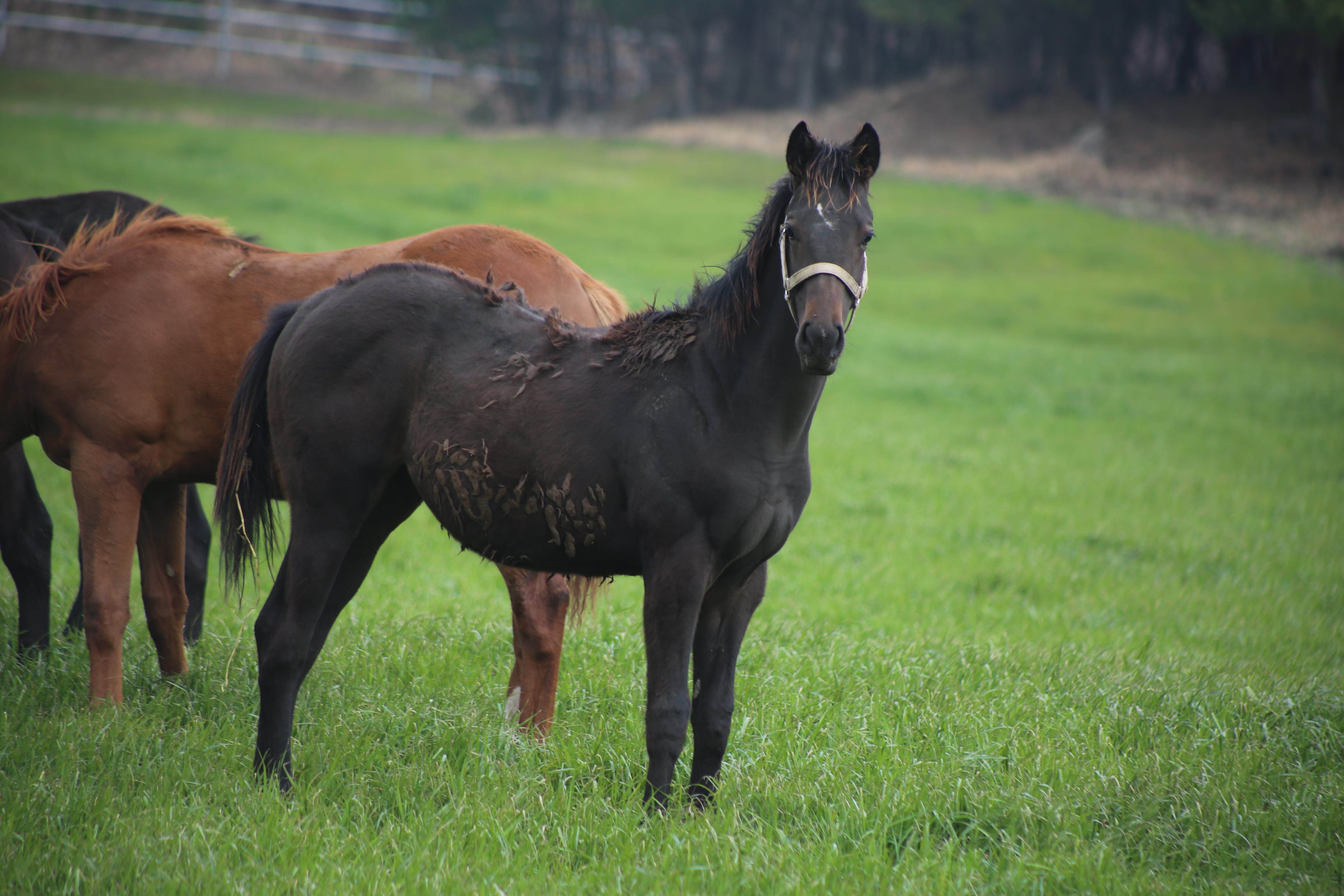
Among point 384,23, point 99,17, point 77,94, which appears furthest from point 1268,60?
point 99,17

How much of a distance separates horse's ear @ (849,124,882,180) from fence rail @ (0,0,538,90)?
161 feet

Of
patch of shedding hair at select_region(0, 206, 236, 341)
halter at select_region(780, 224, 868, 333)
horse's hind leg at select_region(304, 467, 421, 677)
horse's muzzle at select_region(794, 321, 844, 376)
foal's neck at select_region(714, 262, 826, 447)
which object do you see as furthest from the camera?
patch of shedding hair at select_region(0, 206, 236, 341)

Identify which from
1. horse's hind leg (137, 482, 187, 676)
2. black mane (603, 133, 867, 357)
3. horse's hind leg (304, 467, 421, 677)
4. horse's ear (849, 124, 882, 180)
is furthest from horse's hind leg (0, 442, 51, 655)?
horse's ear (849, 124, 882, 180)

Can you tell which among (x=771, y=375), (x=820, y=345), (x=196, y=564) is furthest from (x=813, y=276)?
(x=196, y=564)

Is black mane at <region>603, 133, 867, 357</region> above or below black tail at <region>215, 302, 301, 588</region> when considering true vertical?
above

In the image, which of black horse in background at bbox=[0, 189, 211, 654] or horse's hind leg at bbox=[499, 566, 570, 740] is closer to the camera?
horse's hind leg at bbox=[499, 566, 570, 740]

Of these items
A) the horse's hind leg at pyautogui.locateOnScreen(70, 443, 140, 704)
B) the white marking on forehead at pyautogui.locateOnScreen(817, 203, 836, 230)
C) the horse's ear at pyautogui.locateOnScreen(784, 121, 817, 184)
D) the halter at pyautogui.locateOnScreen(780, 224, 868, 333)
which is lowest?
the horse's hind leg at pyautogui.locateOnScreen(70, 443, 140, 704)

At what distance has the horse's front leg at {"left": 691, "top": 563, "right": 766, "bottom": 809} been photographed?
3.52 m

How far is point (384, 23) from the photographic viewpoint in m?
55.0

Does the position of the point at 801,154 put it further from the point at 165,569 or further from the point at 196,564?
the point at 196,564

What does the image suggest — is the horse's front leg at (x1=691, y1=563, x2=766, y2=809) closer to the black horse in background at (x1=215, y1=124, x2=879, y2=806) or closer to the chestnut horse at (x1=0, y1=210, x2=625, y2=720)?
the black horse in background at (x1=215, y1=124, x2=879, y2=806)

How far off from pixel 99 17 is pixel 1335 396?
52.5 meters

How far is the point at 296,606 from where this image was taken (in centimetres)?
370

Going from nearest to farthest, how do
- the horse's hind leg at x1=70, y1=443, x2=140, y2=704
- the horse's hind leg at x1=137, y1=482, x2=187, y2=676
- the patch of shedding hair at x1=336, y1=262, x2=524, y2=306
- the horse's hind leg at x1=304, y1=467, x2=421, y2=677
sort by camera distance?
the patch of shedding hair at x1=336, y1=262, x2=524, y2=306 → the horse's hind leg at x1=304, y1=467, x2=421, y2=677 → the horse's hind leg at x1=70, y1=443, x2=140, y2=704 → the horse's hind leg at x1=137, y1=482, x2=187, y2=676
